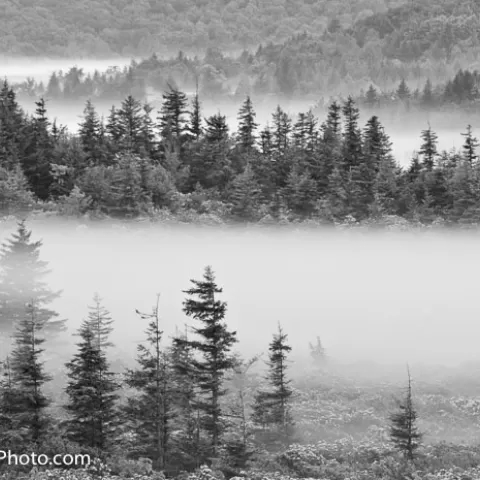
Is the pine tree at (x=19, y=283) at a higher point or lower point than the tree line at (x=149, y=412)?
higher

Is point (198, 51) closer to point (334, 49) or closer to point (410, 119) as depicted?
point (334, 49)

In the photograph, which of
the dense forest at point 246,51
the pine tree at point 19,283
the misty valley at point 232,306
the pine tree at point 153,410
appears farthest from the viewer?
the dense forest at point 246,51

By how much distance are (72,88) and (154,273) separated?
97.4 meters

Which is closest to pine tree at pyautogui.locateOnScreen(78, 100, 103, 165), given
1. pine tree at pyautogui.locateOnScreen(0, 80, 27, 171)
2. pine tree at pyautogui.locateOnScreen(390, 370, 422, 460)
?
pine tree at pyautogui.locateOnScreen(0, 80, 27, 171)

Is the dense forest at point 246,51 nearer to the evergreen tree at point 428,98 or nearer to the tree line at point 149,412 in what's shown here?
the evergreen tree at point 428,98

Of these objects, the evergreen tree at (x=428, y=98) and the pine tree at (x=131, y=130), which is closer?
the pine tree at (x=131, y=130)

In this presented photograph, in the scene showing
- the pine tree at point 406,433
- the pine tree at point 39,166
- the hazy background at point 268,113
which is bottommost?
the pine tree at point 406,433

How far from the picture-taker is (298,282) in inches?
2721

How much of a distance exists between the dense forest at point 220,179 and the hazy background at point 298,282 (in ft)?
8.05

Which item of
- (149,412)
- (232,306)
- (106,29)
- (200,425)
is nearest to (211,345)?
(200,425)

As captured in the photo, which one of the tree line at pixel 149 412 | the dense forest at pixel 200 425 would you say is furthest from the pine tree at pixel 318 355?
the tree line at pixel 149 412

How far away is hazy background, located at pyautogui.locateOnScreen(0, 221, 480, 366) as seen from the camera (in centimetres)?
5694

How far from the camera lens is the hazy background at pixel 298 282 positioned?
5694 cm

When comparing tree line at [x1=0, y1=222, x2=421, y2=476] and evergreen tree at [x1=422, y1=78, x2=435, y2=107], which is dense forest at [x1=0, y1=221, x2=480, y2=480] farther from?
evergreen tree at [x1=422, y1=78, x2=435, y2=107]
